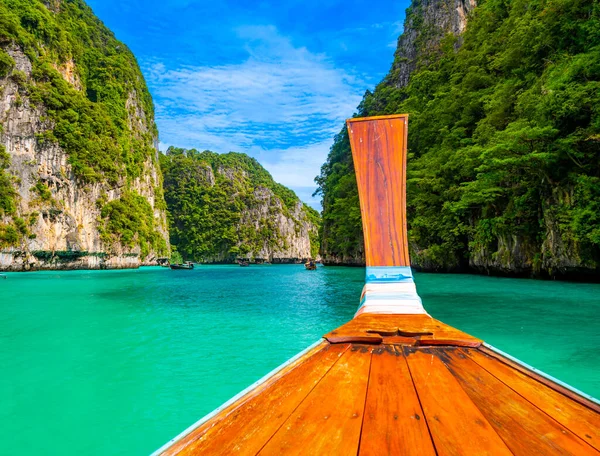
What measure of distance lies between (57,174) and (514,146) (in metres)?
46.1

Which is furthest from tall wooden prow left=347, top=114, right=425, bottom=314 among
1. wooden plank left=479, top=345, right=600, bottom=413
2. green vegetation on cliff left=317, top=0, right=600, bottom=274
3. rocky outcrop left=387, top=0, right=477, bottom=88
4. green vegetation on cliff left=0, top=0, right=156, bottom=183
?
green vegetation on cliff left=0, top=0, right=156, bottom=183

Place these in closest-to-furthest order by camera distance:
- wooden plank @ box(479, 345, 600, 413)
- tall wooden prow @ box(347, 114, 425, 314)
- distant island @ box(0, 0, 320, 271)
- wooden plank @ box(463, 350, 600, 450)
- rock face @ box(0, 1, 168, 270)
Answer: wooden plank @ box(463, 350, 600, 450) → wooden plank @ box(479, 345, 600, 413) → tall wooden prow @ box(347, 114, 425, 314) → rock face @ box(0, 1, 168, 270) → distant island @ box(0, 0, 320, 271)

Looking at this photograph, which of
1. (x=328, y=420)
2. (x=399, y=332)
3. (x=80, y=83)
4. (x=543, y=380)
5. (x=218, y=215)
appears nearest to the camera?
(x=328, y=420)

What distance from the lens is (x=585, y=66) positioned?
11.4m

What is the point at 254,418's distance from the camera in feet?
4.29

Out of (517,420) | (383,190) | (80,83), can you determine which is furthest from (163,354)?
(80,83)

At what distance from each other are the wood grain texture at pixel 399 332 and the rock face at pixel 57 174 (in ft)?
140

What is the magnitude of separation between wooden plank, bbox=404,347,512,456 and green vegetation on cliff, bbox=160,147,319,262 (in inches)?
3249

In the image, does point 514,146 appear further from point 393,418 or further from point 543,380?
point 393,418

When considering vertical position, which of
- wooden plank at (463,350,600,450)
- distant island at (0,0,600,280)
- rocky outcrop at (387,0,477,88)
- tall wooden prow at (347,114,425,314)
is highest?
rocky outcrop at (387,0,477,88)

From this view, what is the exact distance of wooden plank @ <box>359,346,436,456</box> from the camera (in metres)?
1.05

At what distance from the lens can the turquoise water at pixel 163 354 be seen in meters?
3.18

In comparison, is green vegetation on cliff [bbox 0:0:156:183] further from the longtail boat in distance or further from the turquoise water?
the longtail boat in distance

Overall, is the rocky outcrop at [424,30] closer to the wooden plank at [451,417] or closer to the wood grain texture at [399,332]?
the wood grain texture at [399,332]
